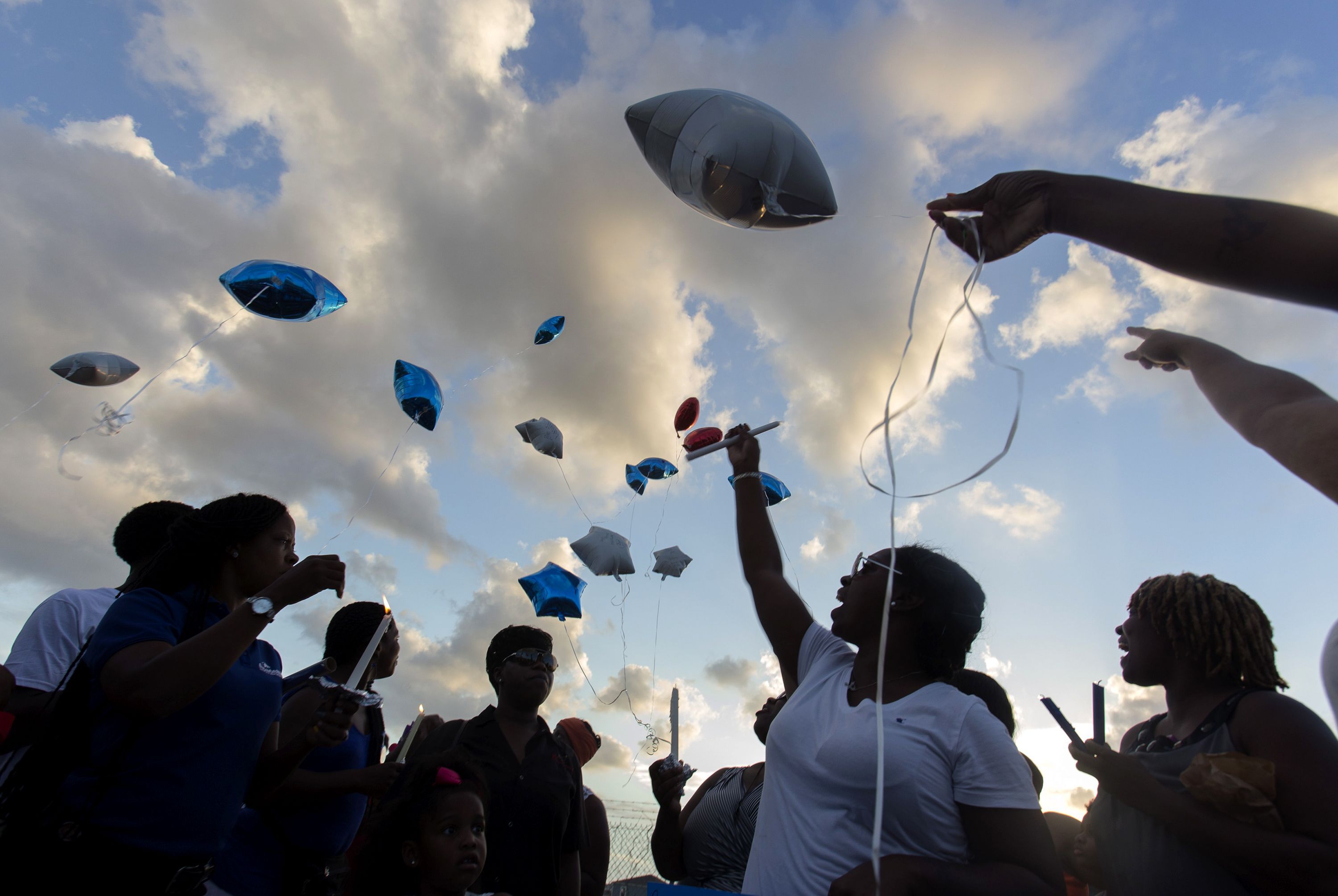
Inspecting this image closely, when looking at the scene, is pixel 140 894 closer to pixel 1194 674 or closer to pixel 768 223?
pixel 1194 674

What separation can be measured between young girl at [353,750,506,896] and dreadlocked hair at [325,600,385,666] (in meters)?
0.70

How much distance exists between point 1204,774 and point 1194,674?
1.46 ft

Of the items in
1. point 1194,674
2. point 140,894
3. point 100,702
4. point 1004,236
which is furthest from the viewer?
point 1194,674

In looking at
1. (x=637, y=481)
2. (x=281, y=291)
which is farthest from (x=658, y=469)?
(x=281, y=291)

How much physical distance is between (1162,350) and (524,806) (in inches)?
106

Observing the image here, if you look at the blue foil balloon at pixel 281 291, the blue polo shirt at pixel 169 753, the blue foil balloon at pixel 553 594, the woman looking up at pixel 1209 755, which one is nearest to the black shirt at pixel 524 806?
the blue polo shirt at pixel 169 753

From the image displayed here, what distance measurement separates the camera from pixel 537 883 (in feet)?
9.25

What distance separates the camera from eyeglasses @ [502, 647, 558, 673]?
11.3ft

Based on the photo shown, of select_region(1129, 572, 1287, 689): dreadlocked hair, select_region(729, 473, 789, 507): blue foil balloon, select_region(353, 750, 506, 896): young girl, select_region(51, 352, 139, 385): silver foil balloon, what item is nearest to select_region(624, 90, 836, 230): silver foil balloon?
select_region(1129, 572, 1287, 689): dreadlocked hair

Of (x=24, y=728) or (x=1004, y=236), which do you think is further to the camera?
(x=24, y=728)

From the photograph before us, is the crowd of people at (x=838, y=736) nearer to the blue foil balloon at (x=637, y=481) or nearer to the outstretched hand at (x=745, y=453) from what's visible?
the outstretched hand at (x=745, y=453)

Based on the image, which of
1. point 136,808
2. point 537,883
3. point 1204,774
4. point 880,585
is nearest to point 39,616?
point 136,808

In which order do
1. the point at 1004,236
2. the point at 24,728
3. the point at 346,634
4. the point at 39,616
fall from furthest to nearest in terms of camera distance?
the point at 346,634
the point at 39,616
the point at 24,728
the point at 1004,236

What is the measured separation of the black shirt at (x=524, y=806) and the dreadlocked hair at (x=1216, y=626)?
7.51ft
